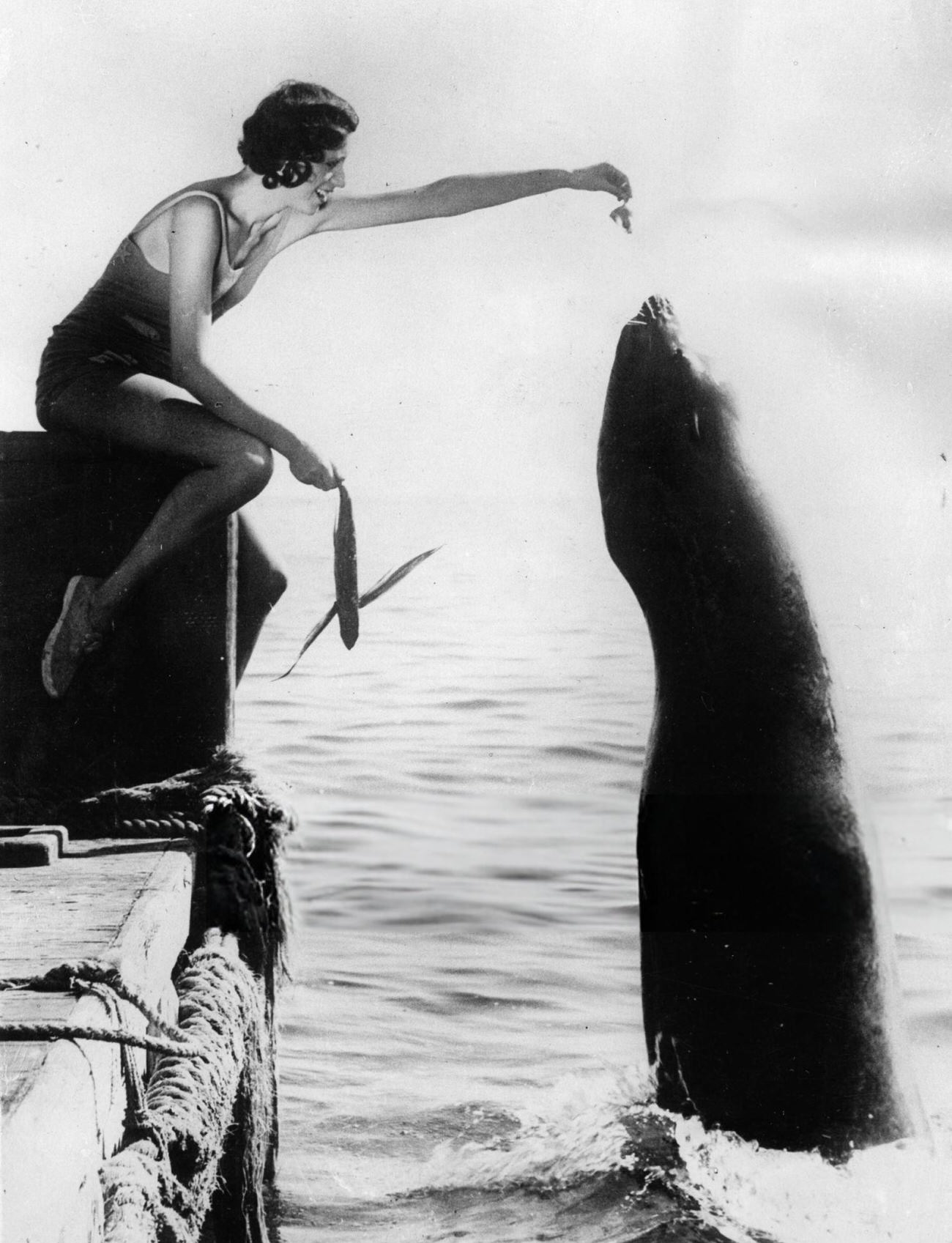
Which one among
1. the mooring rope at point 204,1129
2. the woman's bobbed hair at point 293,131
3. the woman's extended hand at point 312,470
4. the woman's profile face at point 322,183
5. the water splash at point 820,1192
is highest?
the woman's bobbed hair at point 293,131

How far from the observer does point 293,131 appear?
307 cm

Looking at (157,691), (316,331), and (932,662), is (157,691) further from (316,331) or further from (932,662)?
(932,662)

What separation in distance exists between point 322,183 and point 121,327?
611 millimetres

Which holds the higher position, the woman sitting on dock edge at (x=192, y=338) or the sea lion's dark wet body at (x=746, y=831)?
the woman sitting on dock edge at (x=192, y=338)

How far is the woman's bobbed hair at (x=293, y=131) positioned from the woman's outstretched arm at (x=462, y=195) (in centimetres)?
12

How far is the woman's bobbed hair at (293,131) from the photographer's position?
304cm

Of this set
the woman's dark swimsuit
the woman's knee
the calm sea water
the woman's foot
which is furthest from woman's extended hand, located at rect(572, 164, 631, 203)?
the woman's foot

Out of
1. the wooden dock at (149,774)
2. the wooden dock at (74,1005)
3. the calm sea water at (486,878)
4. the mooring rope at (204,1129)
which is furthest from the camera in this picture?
the calm sea water at (486,878)

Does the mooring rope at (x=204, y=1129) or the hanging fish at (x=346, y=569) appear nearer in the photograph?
the mooring rope at (x=204, y=1129)

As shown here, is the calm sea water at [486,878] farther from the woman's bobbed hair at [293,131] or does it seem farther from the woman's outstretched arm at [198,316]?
the woman's bobbed hair at [293,131]

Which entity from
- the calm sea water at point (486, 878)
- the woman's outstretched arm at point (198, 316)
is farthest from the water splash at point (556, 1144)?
the woman's outstretched arm at point (198, 316)

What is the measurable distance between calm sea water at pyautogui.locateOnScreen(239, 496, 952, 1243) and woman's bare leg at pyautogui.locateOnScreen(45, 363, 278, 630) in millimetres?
166

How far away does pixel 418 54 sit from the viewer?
3.05 m

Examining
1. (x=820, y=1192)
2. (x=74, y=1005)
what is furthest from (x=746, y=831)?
(x=74, y=1005)
